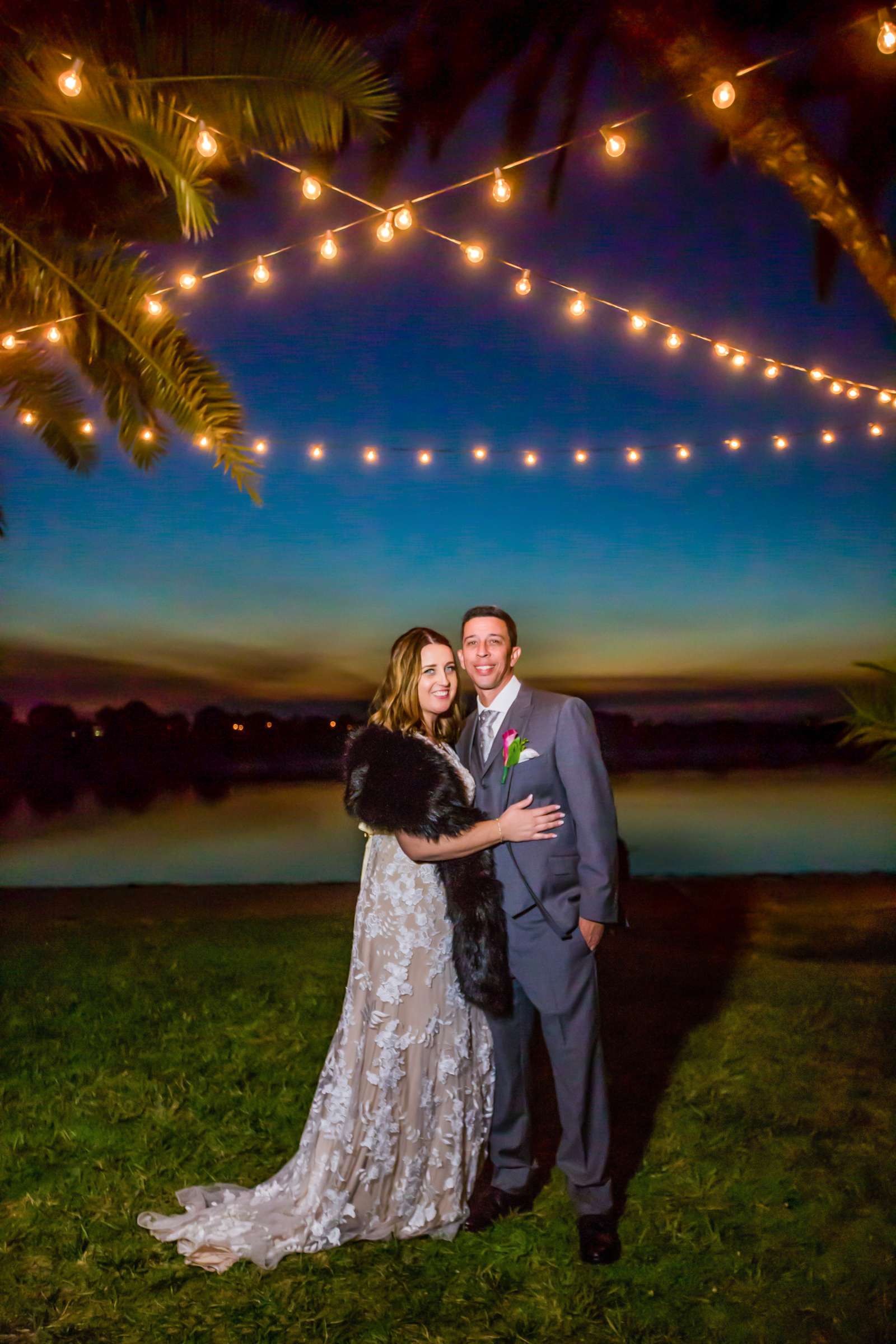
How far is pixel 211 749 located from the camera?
4231 centimetres

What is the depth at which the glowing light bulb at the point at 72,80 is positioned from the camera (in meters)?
3.73

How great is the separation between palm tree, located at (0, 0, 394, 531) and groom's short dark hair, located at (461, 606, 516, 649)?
4.31ft

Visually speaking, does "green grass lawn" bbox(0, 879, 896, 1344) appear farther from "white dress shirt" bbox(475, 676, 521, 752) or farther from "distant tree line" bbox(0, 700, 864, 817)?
"distant tree line" bbox(0, 700, 864, 817)

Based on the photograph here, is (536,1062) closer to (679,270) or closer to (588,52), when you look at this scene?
(588,52)

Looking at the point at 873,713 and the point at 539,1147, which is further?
the point at 539,1147

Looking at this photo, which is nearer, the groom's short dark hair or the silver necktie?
the groom's short dark hair

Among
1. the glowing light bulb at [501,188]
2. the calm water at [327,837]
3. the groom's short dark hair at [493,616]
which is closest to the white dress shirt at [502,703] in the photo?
the groom's short dark hair at [493,616]

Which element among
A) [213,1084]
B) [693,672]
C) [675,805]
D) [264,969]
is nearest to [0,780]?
[675,805]

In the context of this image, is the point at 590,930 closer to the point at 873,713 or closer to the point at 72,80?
the point at 873,713

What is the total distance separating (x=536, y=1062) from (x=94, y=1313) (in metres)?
2.73

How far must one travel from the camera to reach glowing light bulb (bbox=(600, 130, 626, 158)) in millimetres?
4352

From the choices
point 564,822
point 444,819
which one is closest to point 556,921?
point 564,822

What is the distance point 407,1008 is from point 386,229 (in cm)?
368

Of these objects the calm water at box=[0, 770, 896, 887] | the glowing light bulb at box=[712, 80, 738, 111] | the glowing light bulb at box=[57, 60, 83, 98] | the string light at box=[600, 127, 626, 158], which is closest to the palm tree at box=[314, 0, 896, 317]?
the string light at box=[600, 127, 626, 158]
